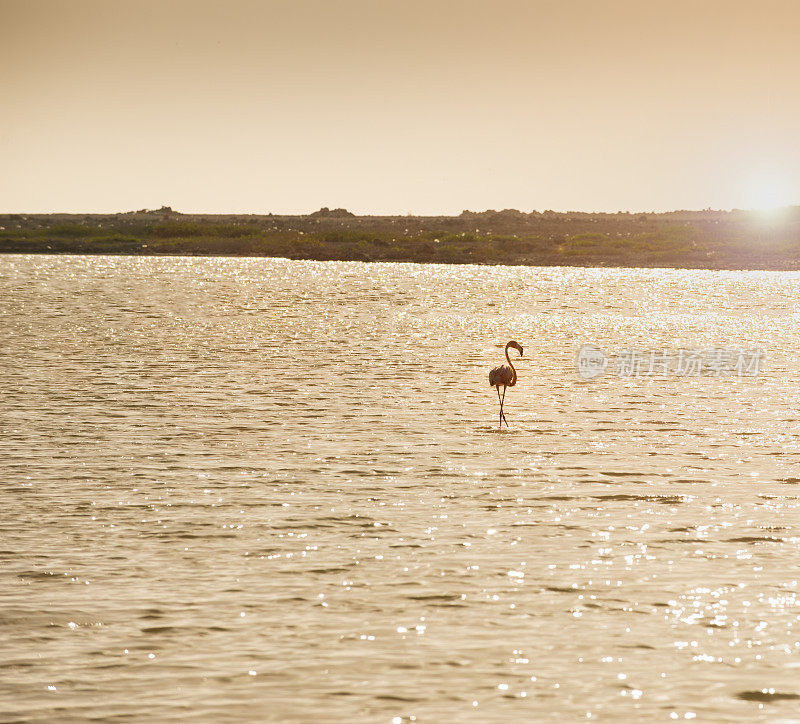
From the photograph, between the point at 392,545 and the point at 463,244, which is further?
the point at 463,244

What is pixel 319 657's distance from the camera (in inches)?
290

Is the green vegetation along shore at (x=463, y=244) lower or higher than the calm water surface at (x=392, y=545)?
higher

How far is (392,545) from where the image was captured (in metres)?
9.89

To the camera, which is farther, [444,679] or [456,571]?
[456,571]

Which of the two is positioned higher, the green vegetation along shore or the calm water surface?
the green vegetation along shore

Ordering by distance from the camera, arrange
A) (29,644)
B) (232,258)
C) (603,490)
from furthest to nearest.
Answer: (232,258)
(603,490)
(29,644)

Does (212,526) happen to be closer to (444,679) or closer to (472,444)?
(444,679)

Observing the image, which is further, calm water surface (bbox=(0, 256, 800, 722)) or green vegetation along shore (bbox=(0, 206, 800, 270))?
green vegetation along shore (bbox=(0, 206, 800, 270))

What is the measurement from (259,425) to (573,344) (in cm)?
1502

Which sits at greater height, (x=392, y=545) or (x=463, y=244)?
(x=463, y=244)

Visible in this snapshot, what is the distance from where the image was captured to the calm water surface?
6945mm

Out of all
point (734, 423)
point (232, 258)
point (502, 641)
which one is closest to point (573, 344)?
point (734, 423)

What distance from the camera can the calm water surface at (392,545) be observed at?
6.95 meters

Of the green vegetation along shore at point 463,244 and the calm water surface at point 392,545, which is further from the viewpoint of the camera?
the green vegetation along shore at point 463,244
